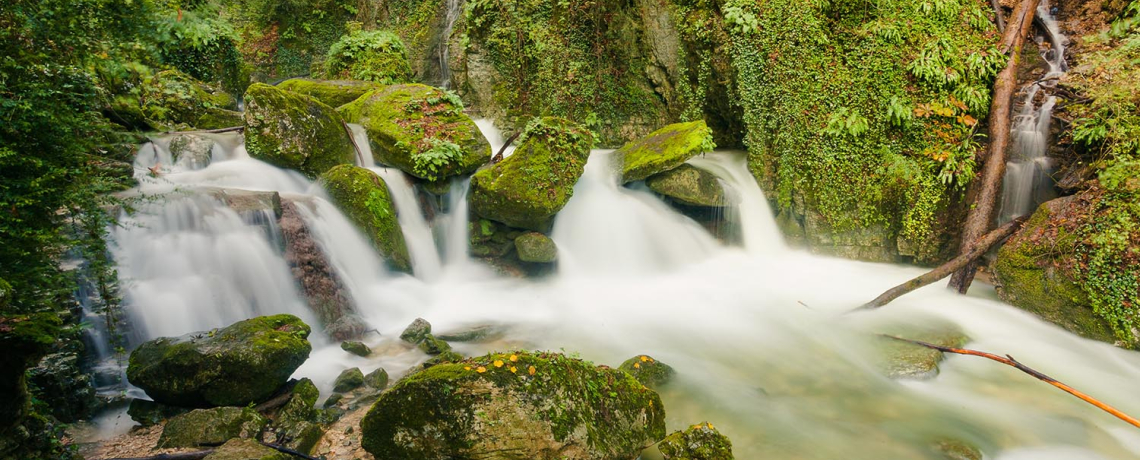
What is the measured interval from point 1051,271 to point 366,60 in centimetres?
1329

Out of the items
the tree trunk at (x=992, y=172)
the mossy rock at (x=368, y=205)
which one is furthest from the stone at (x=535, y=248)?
the tree trunk at (x=992, y=172)

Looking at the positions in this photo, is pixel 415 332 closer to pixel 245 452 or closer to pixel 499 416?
pixel 245 452

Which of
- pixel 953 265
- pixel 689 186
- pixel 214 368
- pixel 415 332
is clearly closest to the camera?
pixel 214 368

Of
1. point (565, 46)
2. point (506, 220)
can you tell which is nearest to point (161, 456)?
point (506, 220)

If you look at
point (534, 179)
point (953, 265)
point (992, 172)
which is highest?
point (992, 172)

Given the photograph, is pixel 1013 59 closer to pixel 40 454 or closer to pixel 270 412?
pixel 270 412

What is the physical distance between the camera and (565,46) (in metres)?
10.8

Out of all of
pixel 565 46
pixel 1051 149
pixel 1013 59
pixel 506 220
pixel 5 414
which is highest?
pixel 565 46

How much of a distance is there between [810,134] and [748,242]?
81.4 inches

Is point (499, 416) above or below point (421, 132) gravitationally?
below

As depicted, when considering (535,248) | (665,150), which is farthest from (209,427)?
(665,150)

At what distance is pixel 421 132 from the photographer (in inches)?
326

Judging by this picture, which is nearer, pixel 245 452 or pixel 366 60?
pixel 245 452

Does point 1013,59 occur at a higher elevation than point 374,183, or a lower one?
higher
